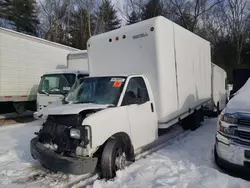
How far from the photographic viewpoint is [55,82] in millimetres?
10961

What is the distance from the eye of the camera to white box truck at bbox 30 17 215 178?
4.15m

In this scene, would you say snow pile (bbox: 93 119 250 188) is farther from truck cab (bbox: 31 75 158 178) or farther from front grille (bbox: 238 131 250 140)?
front grille (bbox: 238 131 250 140)

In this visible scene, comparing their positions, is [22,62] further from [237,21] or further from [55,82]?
[237,21]

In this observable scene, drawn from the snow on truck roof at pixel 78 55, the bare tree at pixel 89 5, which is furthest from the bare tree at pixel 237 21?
the snow on truck roof at pixel 78 55

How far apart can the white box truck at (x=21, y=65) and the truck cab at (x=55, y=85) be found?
1.72 meters

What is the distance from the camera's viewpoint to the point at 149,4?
3894cm

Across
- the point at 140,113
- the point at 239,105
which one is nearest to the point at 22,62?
the point at 140,113

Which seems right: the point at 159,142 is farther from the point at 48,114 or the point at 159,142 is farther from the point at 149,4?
the point at 149,4

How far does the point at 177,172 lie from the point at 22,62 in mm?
10290

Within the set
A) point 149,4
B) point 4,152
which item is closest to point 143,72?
point 4,152

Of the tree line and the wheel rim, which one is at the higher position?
the tree line

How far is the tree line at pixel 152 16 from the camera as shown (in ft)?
122

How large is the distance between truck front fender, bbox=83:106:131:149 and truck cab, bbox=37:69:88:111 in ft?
19.7

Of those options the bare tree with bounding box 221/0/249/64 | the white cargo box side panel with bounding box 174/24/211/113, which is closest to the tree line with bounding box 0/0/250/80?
the bare tree with bounding box 221/0/249/64
